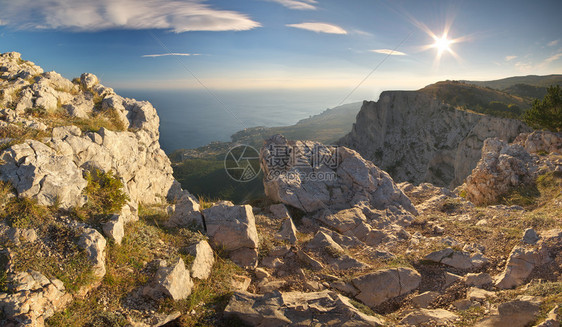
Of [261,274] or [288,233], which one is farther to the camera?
[288,233]

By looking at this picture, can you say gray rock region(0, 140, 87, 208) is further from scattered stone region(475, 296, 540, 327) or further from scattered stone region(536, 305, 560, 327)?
scattered stone region(536, 305, 560, 327)

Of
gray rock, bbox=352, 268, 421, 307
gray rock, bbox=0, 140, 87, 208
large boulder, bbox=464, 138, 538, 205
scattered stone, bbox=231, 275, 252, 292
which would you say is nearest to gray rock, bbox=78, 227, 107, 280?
gray rock, bbox=0, 140, 87, 208

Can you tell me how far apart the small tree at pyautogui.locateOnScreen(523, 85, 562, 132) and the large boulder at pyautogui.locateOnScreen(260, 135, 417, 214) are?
25.2 metres

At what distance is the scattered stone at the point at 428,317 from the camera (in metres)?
5.87

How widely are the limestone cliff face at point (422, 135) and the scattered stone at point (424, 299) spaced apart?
144 feet

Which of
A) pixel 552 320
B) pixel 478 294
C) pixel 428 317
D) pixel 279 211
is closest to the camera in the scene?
pixel 552 320

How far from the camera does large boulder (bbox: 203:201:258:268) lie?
8.22 m

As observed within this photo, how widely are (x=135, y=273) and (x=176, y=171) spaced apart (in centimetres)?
7787

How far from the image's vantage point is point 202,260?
7219mm

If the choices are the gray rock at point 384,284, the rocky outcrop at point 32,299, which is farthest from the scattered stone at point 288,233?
the rocky outcrop at point 32,299

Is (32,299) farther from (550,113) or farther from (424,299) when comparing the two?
(550,113)

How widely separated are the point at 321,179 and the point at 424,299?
7762 mm

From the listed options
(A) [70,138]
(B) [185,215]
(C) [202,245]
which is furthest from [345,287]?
(A) [70,138]

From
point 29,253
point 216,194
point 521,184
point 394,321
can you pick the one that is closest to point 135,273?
point 29,253
